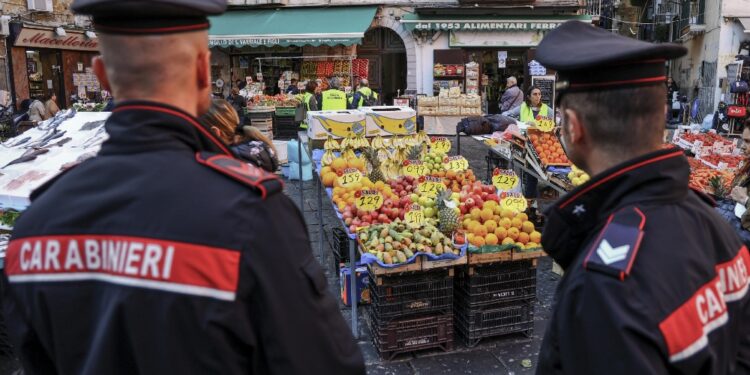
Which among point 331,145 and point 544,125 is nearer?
point 331,145

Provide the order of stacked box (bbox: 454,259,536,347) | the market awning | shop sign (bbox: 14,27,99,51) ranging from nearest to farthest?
stacked box (bbox: 454,259,536,347)
shop sign (bbox: 14,27,99,51)
the market awning

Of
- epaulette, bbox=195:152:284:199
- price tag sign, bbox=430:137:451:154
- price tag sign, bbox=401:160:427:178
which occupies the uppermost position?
epaulette, bbox=195:152:284:199

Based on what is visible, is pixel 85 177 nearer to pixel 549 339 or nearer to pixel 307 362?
pixel 307 362

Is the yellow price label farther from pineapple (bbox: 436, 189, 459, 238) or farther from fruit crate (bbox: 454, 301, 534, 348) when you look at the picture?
fruit crate (bbox: 454, 301, 534, 348)

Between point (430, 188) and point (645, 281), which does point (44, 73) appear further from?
point (645, 281)

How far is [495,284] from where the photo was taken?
4586 millimetres

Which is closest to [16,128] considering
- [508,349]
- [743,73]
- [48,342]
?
[508,349]

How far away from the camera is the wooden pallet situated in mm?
4340

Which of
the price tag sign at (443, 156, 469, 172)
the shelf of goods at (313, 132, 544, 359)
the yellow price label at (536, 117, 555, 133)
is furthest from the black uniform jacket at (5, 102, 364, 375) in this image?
the yellow price label at (536, 117, 555, 133)

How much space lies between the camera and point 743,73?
18125mm

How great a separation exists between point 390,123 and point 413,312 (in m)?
3.82

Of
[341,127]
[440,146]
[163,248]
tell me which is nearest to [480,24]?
[341,127]

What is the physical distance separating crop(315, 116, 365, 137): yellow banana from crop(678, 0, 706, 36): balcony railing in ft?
64.6

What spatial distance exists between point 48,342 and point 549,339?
127 cm
